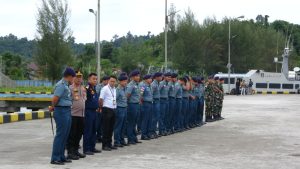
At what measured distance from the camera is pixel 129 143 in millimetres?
12445

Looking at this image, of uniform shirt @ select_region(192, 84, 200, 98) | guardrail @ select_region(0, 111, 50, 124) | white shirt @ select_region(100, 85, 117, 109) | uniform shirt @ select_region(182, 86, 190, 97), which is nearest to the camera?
white shirt @ select_region(100, 85, 117, 109)

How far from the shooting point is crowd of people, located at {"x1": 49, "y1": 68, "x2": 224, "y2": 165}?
9477mm

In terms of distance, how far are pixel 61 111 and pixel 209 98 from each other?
10.5 metres

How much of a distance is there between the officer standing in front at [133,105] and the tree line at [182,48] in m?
24.3

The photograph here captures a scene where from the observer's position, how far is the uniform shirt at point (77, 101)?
10102mm

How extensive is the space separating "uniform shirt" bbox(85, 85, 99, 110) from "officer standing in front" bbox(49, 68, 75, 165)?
115cm

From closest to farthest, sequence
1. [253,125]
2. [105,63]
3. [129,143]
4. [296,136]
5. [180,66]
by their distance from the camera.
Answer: [129,143] → [296,136] → [253,125] → [180,66] → [105,63]

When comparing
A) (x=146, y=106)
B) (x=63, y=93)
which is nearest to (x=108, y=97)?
(x=146, y=106)

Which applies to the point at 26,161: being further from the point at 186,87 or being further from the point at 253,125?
the point at 253,125

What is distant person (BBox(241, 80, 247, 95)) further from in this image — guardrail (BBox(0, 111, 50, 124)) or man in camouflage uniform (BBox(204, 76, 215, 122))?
guardrail (BBox(0, 111, 50, 124))

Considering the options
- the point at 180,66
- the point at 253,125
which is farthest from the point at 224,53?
the point at 253,125

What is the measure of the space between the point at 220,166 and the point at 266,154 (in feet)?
6.34

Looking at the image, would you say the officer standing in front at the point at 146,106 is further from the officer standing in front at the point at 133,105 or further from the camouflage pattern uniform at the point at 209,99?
the camouflage pattern uniform at the point at 209,99

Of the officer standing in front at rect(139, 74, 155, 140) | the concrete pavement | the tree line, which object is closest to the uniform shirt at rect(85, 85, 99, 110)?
the concrete pavement
